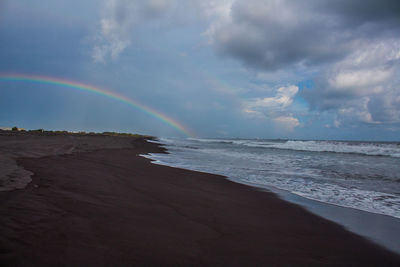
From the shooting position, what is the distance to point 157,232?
10.3 feet

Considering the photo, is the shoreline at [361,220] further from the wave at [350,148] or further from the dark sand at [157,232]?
the wave at [350,148]

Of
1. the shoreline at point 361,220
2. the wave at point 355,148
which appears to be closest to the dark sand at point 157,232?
the shoreline at point 361,220

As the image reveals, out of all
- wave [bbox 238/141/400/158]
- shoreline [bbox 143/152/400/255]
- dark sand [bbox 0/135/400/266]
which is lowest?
shoreline [bbox 143/152/400/255]

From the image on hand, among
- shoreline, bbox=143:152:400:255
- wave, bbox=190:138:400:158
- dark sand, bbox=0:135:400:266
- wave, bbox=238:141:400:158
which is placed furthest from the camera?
wave, bbox=190:138:400:158

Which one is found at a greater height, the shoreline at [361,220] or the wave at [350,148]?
the wave at [350,148]

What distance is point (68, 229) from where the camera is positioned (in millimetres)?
2842

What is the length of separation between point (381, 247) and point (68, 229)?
4461 mm

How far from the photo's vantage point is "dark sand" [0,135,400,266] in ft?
7.82

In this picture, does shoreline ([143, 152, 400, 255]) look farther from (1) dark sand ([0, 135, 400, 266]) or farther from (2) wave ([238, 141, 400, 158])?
(2) wave ([238, 141, 400, 158])

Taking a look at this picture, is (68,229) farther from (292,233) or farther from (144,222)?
(292,233)

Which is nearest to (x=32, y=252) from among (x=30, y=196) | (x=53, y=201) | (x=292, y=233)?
(x=53, y=201)

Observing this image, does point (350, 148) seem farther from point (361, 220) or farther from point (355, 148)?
point (361, 220)

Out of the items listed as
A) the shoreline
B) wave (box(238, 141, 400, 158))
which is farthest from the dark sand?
wave (box(238, 141, 400, 158))

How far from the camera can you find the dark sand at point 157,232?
238 centimetres
